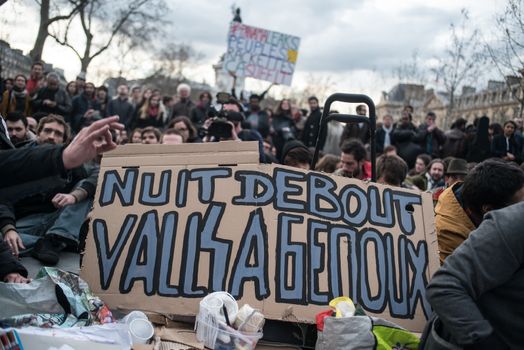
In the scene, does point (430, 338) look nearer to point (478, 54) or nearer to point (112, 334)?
point (112, 334)

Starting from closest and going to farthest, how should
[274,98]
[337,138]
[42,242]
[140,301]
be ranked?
1. [140,301]
2. [42,242]
3. [337,138]
4. [274,98]

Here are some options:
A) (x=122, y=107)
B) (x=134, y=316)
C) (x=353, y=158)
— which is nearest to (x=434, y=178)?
(x=353, y=158)

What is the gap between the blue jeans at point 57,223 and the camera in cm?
397

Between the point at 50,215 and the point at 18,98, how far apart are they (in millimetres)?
5775

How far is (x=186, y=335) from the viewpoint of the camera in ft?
8.30

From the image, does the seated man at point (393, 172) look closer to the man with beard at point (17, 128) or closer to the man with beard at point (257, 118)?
the man with beard at point (17, 128)

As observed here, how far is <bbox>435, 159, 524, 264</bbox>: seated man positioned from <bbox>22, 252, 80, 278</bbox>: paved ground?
233cm

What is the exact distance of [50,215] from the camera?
4.29 m

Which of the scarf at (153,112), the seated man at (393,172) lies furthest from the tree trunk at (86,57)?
the seated man at (393,172)

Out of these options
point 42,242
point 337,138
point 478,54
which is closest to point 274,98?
point 478,54

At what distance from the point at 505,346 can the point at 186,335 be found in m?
1.34

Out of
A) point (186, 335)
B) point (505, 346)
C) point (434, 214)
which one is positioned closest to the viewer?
point (505, 346)

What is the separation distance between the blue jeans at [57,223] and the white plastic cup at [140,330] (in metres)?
1.76

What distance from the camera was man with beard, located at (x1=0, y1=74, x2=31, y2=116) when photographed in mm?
9055
